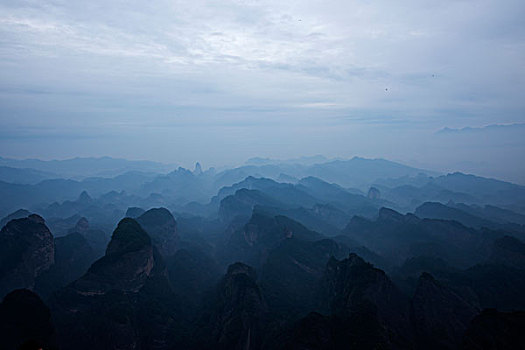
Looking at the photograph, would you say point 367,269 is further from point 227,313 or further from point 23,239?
point 23,239

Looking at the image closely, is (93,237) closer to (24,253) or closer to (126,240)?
(24,253)

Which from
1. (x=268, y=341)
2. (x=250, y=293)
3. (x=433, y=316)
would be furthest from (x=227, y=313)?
(x=433, y=316)

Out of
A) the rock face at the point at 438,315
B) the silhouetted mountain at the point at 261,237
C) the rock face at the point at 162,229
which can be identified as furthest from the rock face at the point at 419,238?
the rock face at the point at 162,229

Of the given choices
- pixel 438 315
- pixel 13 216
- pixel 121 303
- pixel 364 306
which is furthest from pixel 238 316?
pixel 13 216

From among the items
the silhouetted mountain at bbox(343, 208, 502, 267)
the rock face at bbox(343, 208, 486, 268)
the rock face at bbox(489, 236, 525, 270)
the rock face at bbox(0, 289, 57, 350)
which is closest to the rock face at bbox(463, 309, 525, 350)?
the rock face at bbox(489, 236, 525, 270)

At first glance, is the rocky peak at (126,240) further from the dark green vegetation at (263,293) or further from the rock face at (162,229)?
the rock face at (162,229)
